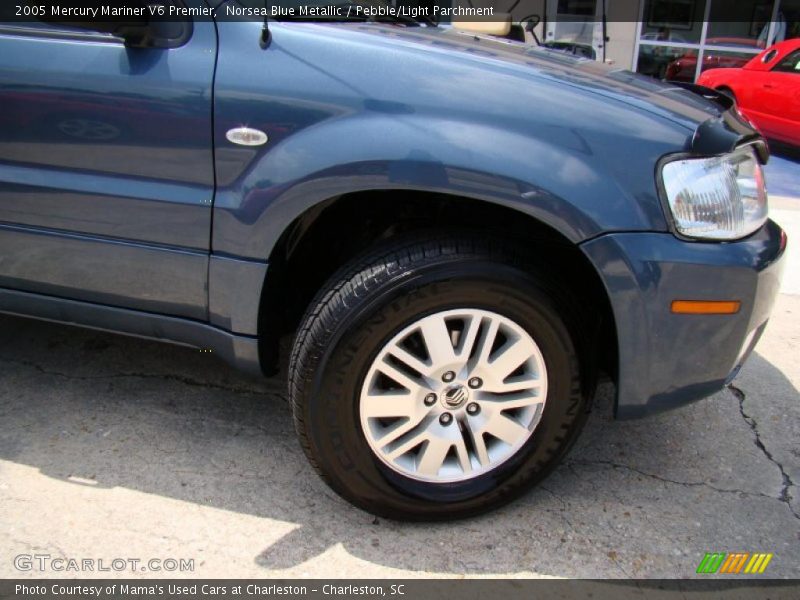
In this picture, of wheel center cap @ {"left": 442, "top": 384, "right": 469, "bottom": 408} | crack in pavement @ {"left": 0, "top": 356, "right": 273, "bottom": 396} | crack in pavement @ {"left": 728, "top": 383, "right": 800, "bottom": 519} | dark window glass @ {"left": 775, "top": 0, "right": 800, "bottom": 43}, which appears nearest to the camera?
wheel center cap @ {"left": 442, "top": 384, "right": 469, "bottom": 408}

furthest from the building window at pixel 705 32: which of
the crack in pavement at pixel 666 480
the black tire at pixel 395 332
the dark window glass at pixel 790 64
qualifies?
the black tire at pixel 395 332

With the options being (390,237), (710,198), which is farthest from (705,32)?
(390,237)

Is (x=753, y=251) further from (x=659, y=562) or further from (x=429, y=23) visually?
(x=429, y=23)

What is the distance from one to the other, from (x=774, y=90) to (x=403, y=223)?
7513 millimetres

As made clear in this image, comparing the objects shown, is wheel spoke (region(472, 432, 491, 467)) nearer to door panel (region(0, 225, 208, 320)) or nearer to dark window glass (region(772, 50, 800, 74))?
door panel (region(0, 225, 208, 320))

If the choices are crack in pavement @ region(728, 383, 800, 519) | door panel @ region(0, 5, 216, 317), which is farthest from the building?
door panel @ region(0, 5, 216, 317)

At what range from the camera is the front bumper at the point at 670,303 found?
1.90m

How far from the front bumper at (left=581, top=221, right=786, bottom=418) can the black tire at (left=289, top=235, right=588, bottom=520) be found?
0.16 meters

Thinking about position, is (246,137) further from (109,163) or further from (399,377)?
(399,377)

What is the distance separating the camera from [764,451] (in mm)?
2635

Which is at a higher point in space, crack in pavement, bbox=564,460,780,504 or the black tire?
the black tire

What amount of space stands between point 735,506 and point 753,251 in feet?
2.95

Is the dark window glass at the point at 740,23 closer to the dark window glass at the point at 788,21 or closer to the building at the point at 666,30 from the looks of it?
the building at the point at 666,30

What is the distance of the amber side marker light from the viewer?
193cm
